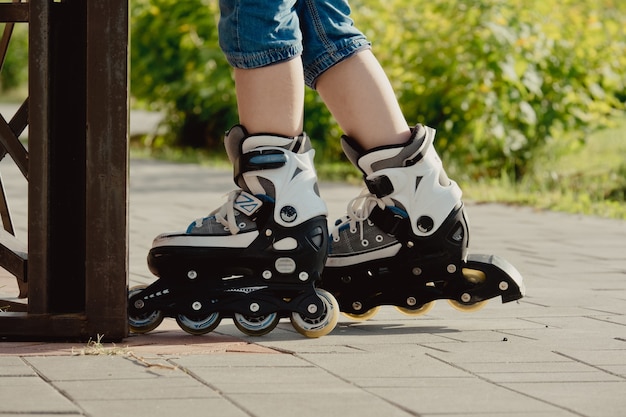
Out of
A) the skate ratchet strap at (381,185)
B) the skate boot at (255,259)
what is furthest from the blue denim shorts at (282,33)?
the skate ratchet strap at (381,185)

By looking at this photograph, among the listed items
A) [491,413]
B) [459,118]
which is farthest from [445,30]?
[491,413]

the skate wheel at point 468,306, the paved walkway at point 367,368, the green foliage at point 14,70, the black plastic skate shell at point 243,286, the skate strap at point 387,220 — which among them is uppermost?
the green foliage at point 14,70

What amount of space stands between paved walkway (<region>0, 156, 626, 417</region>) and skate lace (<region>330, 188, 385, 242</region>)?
0.78 ft

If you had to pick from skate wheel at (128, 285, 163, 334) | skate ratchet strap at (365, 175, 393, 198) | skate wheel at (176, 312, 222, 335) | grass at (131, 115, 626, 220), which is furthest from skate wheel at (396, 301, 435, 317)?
grass at (131, 115, 626, 220)

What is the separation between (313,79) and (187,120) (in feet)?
27.7

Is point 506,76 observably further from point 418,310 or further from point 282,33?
point 282,33

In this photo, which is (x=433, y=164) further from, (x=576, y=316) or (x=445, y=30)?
(x=445, y=30)

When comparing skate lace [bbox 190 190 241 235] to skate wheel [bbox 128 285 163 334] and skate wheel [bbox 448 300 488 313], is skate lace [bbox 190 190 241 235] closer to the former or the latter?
skate wheel [bbox 128 285 163 334]

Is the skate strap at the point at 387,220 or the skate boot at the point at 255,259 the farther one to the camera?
the skate strap at the point at 387,220

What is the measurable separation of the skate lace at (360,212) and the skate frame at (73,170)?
2.30ft

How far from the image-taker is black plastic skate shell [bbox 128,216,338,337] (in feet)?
9.86

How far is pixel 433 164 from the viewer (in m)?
3.24

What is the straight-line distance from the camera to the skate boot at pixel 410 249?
10.5ft

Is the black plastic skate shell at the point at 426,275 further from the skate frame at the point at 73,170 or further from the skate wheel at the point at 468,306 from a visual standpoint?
the skate frame at the point at 73,170
